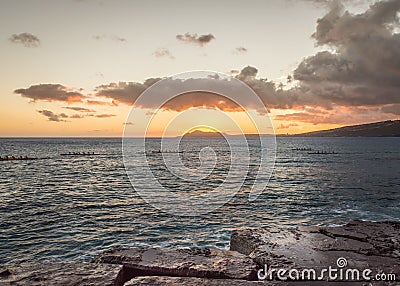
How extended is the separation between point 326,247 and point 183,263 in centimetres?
319

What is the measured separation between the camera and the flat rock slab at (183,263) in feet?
14.8

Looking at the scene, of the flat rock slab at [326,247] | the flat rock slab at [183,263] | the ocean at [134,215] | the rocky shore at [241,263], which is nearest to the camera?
the rocky shore at [241,263]

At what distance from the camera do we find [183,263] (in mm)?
4809

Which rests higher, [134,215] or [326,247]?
[326,247]

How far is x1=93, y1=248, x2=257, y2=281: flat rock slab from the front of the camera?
14.8 feet

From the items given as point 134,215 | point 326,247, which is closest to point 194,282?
point 326,247

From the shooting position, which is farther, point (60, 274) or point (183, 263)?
point (183, 263)

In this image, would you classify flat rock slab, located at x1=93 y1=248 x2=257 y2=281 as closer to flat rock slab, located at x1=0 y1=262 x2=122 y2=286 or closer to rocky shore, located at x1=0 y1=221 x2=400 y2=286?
rocky shore, located at x1=0 y1=221 x2=400 y2=286

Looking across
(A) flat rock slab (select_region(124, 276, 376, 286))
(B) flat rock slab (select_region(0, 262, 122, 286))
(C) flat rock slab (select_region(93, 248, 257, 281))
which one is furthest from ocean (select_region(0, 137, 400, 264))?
(A) flat rock slab (select_region(124, 276, 376, 286))

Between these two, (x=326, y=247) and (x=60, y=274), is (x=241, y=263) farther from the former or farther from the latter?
(x=60, y=274)

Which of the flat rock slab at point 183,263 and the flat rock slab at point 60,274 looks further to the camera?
the flat rock slab at point 183,263

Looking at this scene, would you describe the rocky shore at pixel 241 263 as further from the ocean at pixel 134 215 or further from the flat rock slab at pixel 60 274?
the ocean at pixel 134 215

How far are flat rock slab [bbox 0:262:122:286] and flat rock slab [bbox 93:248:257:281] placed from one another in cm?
53

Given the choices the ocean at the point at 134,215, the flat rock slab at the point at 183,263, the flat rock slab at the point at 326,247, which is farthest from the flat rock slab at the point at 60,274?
the ocean at the point at 134,215
